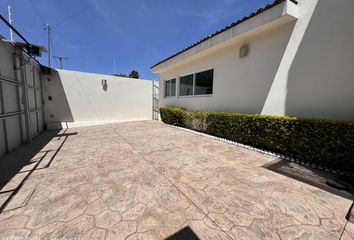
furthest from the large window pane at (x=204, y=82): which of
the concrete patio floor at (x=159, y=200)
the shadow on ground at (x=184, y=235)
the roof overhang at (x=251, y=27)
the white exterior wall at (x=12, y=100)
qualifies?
the white exterior wall at (x=12, y=100)

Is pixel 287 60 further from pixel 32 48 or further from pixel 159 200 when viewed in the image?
pixel 32 48

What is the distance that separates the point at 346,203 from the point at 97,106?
39.5 feet

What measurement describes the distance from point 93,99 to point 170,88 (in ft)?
17.8

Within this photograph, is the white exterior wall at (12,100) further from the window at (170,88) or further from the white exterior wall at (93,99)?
the window at (170,88)

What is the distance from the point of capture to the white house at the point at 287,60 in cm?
370

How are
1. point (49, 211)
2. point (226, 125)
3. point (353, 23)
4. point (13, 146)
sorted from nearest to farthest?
point (49, 211) → point (353, 23) → point (13, 146) → point (226, 125)

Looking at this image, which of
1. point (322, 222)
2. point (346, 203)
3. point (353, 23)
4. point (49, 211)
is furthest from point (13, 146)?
point (353, 23)

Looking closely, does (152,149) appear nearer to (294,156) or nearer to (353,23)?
(294,156)

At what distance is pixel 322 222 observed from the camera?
2.00 m

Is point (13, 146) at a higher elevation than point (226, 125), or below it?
below

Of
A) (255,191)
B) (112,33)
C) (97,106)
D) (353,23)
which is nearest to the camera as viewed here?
(255,191)

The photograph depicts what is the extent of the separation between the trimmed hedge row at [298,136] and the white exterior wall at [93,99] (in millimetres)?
7812

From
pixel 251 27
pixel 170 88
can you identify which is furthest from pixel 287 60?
pixel 170 88

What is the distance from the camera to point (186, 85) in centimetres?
923
